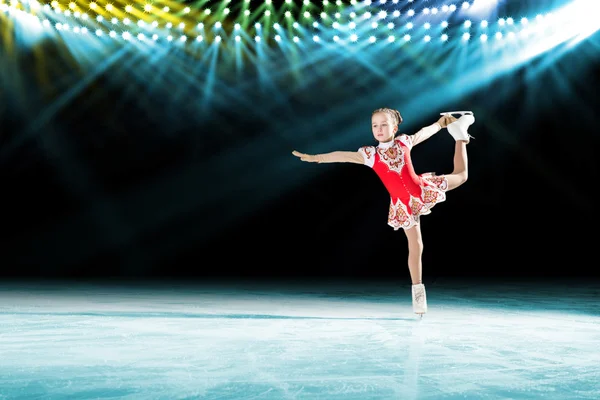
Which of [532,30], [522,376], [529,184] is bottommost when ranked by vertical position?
[522,376]

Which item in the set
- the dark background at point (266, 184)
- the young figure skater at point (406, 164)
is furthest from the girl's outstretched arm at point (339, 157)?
the dark background at point (266, 184)

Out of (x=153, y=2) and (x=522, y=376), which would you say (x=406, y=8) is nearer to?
(x=153, y=2)

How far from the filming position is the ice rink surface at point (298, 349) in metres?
1.65

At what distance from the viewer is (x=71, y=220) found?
7887mm

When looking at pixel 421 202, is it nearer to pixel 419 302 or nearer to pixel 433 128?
pixel 433 128

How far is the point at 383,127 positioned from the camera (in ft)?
11.0

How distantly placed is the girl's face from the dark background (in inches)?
157

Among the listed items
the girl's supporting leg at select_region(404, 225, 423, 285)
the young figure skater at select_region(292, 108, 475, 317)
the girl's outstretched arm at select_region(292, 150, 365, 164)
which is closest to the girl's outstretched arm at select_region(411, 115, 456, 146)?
the young figure skater at select_region(292, 108, 475, 317)

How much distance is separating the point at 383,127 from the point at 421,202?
435 millimetres

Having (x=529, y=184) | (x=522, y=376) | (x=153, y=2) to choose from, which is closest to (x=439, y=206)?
(x=529, y=184)

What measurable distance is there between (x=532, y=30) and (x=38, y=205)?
5878 millimetres

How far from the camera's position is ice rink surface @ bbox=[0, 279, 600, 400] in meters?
1.65

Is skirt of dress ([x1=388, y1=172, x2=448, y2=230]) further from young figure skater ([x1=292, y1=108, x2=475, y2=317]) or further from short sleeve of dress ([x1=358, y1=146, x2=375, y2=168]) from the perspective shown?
short sleeve of dress ([x1=358, y1=146, x2=375, y2=168])

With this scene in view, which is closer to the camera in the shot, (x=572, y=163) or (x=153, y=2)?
(x=153, y=2)
